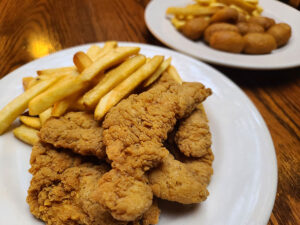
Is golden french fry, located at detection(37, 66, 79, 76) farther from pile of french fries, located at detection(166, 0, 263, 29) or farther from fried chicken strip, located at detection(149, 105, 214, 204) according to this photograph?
pile of french fries, located at detection(166, 0, 263, 29)

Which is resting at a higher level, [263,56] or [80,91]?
[80,91]

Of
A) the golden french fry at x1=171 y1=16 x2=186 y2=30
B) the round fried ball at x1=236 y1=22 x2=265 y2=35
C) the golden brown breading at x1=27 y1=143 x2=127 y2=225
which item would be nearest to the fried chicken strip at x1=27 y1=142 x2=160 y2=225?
the golden brown breading at x1=27 y1=143 x2=127 y2=225

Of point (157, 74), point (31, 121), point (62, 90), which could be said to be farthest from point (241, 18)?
point (31, 121)

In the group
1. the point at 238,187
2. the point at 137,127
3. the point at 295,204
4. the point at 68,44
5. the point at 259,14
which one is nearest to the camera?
the point at 137,127

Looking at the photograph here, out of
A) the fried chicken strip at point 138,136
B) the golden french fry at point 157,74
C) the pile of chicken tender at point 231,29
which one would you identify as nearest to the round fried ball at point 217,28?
the pile of chicken tender at point 231,29

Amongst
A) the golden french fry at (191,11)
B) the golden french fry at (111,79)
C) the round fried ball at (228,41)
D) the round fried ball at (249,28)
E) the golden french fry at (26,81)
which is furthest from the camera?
the golden french fry at (191,11)

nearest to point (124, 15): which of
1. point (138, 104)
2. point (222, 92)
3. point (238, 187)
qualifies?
point (222, 92)

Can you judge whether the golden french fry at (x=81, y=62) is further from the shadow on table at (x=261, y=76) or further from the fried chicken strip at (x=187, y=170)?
the shadow on table at (x=261, y=76)

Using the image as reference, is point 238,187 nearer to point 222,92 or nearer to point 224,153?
point 224,153
